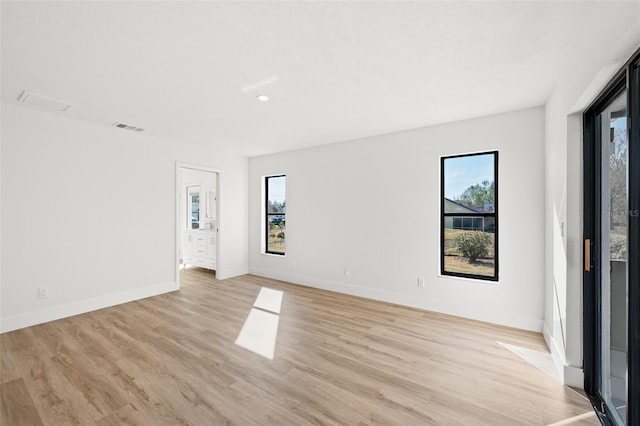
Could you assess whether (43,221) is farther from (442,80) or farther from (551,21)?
(551,21)

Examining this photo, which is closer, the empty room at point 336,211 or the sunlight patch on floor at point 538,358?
the empty room at point 336,211

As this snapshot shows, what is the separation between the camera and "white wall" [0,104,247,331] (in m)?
3.27

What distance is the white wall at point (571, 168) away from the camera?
1504 mm

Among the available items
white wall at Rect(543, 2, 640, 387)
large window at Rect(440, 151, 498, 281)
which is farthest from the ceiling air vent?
white wall at Rect(543, 2, 640, 387)

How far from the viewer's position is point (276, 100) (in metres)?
3.09

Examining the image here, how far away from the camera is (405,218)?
410cm

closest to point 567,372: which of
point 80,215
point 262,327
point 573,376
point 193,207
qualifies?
point 573,376

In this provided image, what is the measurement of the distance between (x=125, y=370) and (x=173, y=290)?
2543 millimetres

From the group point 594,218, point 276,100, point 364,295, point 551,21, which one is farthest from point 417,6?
point 364,295

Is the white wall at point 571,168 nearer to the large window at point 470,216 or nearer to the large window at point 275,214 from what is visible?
the large window at point 470,216

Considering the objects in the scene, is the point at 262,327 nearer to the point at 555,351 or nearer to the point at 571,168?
the point at 555,351

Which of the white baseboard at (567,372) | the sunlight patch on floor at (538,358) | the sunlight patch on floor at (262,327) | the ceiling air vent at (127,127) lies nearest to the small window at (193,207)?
the ceiling air vent at (127,127)

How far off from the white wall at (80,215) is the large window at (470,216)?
4.29m

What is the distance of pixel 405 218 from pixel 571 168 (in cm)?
208
